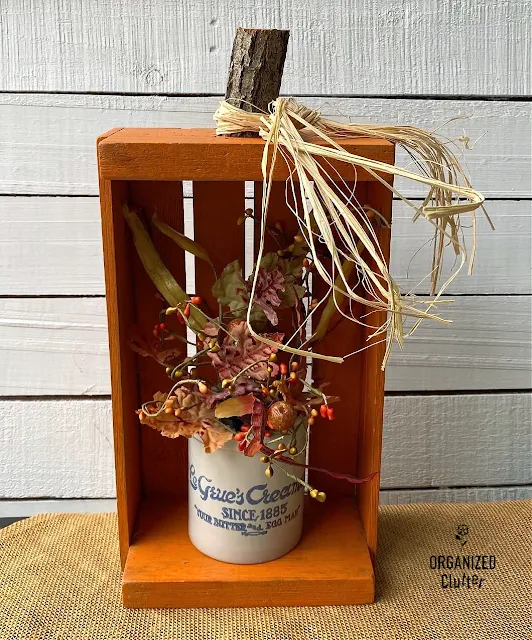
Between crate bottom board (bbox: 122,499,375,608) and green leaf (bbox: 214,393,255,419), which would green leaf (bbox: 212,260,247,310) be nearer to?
green leaf (bbox: 214,393,255,419)

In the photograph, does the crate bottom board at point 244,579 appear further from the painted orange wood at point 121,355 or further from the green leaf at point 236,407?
the green leaf at point 236,407

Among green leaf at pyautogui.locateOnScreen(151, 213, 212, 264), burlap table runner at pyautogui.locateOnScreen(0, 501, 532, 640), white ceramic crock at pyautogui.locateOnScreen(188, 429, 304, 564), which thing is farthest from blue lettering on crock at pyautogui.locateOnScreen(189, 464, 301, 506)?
green leaf at pyautogui.locateOnScreen(151, 213, 212, 264)

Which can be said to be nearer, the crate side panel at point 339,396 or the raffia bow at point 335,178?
the raffia bow at point 335,178

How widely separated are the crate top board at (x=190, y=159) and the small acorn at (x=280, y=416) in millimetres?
190

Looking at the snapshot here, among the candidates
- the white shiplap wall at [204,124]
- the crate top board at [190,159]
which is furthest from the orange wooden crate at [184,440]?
the white shiplap wall at [204,124]

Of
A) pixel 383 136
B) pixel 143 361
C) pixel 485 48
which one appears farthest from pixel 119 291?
pixel 485 48

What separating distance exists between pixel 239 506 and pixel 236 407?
105mm

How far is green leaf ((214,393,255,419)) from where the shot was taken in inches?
22.7

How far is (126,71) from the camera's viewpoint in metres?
0.74

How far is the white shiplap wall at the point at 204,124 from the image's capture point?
73cm

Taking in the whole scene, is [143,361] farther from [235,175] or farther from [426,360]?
[426,360]

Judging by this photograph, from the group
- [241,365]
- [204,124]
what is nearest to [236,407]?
[241,365]

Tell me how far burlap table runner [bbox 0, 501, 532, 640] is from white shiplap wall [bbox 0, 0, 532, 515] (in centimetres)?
12

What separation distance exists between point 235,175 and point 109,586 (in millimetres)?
420
